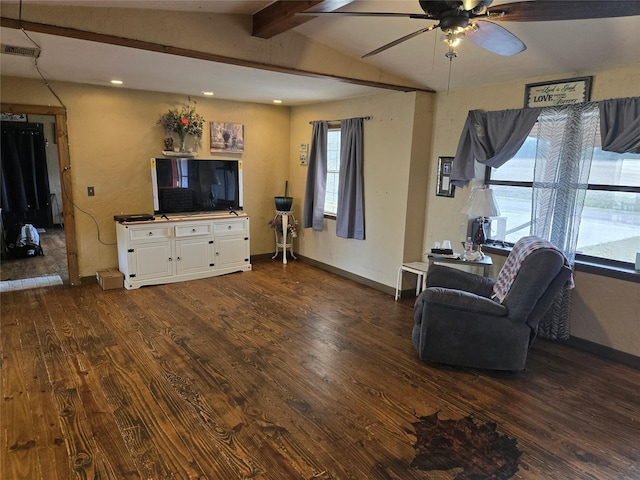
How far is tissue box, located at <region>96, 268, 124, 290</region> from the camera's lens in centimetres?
473

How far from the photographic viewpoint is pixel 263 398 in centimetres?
266

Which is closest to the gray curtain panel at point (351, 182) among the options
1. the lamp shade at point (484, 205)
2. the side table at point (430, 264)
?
the side table at point (430, 264)

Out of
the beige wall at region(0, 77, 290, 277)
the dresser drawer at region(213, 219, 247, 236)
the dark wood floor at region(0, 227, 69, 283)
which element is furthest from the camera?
the dresser drawer at region(213, 219, 247, 236)

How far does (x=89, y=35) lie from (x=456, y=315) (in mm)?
3152

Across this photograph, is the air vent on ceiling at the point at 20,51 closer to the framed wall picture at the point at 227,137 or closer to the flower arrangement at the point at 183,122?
the flower arrangement at the point at 183,122

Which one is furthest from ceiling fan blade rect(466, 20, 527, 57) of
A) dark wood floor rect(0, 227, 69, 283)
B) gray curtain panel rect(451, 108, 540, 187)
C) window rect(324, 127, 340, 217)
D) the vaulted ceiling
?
dark wood floor rect(0, 227, 69, 283)

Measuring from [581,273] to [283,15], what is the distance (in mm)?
3149

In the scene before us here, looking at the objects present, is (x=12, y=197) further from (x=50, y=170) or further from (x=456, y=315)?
(x=456, y=315)

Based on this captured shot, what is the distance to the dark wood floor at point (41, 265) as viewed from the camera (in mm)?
5293

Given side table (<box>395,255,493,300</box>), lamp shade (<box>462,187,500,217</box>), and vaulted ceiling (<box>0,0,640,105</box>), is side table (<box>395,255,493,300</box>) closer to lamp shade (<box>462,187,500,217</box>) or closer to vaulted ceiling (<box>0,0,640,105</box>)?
lamp shade (<box>462,187,500,217</box>)

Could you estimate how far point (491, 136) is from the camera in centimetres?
390

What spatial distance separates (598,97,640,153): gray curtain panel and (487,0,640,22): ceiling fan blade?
4.12 feet

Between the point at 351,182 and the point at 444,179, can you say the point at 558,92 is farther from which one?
the point at 351,182

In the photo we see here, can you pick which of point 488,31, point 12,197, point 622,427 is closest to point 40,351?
point 488,31
